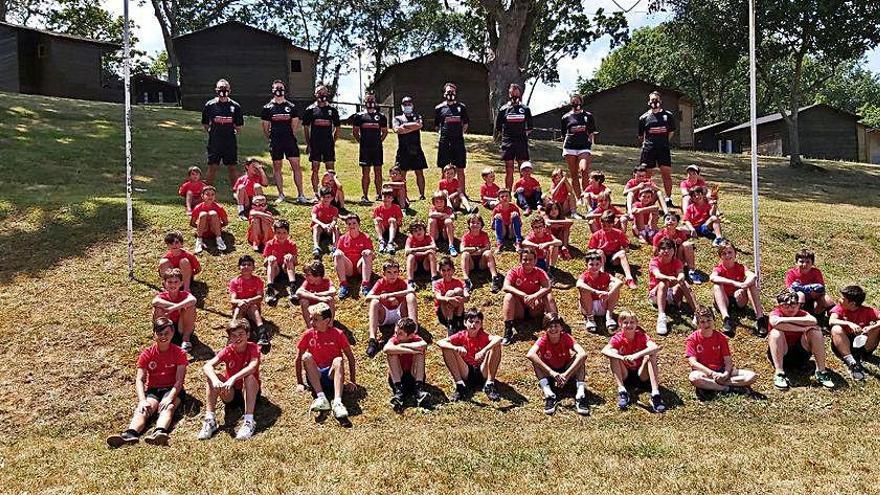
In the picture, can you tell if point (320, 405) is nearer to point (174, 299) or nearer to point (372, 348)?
point (372, 348)

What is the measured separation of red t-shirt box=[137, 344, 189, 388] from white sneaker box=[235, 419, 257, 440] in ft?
3.47

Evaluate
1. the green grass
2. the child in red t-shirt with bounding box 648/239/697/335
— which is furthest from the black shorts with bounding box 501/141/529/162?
the child in red t-shirt with bounding box 648/239/697/335

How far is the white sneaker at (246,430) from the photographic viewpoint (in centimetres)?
691

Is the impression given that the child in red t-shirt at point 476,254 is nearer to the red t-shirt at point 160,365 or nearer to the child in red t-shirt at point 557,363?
the child in red t-shirt at point 557,363

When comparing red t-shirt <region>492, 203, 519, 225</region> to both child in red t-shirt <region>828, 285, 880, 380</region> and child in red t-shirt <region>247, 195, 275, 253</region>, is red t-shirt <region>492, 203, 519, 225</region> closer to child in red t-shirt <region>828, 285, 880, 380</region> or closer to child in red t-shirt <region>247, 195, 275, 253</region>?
child in red t-shirt <region>247, 195, 275, 253</region>

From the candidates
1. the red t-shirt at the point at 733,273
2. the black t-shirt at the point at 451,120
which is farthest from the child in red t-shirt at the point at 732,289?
the black t-shirt at the point at 451,120

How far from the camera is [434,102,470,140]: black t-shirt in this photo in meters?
13.7

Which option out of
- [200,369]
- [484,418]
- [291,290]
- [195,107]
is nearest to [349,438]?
[484,418]

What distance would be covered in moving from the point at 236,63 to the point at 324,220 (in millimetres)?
22909

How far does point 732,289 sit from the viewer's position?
30.8ft

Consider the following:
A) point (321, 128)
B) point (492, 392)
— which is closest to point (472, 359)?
point (492, 392)

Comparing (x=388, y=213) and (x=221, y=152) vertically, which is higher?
(x=221, y=152)

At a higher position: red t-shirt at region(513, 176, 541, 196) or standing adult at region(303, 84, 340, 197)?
standing adult at region(303, 84, 340, 197)

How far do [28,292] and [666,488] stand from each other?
8.61m
